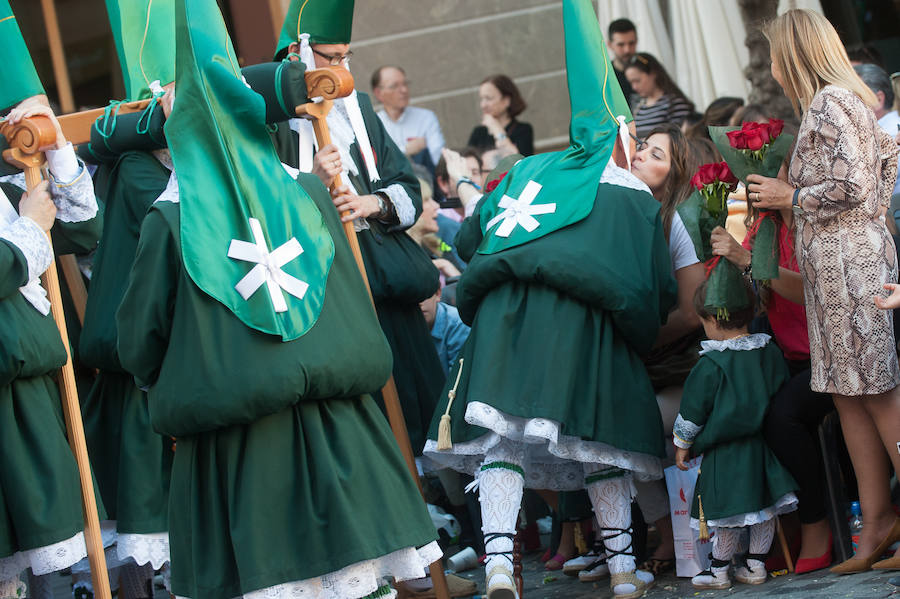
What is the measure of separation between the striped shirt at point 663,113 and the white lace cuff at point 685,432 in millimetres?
3320

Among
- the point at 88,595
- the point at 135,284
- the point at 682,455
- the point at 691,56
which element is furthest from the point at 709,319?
the point at 691,56

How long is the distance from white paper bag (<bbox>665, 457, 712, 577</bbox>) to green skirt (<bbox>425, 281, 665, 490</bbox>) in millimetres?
282

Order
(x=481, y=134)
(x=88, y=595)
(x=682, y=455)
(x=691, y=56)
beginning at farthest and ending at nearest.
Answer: (x=481, y=134)
(x=691, y=56)
(x=88, y=595)
(x=682, y=455)

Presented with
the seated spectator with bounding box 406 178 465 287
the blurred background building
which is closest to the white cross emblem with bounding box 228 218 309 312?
the seated spectator with bounding box 406 178 465 287

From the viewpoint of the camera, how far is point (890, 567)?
421 cm

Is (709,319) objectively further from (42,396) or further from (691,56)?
(691,56)

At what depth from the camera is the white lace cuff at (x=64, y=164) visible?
4602 mm

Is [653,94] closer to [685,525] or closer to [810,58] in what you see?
[810,58]

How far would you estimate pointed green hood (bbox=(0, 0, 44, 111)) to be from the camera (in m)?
4.57

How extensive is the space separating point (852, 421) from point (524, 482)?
1.16m

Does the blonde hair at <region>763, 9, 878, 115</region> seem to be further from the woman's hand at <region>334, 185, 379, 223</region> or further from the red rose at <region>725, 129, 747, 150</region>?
the woman's hand at <region>334, 185, 379, 223</region>

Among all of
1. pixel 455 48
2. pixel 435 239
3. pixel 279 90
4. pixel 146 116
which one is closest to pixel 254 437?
pixel 279 90

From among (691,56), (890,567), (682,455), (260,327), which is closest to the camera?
(260,327)

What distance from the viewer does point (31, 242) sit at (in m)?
4.27
